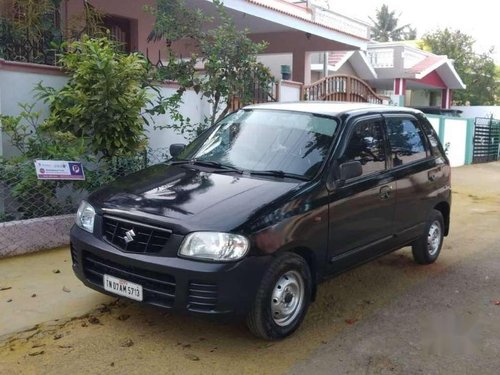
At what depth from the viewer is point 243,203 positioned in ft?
12.6

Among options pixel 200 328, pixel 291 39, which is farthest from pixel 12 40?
pixel 291 39

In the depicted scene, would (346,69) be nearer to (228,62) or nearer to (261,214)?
(228,62)

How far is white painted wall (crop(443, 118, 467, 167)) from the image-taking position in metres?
16.9

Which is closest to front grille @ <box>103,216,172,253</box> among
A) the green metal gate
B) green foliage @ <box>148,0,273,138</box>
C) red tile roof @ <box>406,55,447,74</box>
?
green foliage @ <box>148,0,273,138</box>

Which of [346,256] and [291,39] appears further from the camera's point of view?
[291,39]

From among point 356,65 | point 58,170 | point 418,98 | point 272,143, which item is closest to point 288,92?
point 58,170

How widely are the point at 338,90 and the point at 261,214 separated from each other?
389 inches

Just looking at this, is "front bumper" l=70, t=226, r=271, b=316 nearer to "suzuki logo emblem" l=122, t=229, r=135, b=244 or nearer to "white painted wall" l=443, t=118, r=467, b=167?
"suzuki logo emblem" l=122, t=229, r=135, b=244

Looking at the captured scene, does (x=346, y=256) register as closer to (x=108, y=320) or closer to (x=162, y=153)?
(x=108, y=320)

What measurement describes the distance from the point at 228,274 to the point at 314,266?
93 cm

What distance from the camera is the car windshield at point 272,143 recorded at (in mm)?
4496

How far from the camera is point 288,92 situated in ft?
36.8

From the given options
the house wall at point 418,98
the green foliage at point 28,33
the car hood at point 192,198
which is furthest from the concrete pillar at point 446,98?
the car hood at point 192,198

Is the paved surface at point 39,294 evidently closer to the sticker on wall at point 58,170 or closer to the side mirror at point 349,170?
the sticker on wall at point 58,170
